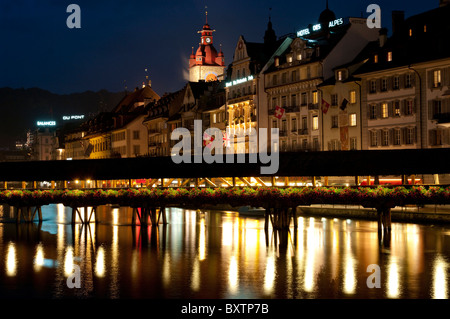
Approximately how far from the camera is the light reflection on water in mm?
28297

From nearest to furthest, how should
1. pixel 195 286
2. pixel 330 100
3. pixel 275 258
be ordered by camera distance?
1. pixel 195 286
2. pixel 275 258
3. pixel 330 100

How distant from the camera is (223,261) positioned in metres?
36.1

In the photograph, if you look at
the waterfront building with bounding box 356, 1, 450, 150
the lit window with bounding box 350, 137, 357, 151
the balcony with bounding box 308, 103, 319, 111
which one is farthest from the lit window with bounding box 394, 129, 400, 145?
→ the balcony with bounding box 308, 103, 319, 111

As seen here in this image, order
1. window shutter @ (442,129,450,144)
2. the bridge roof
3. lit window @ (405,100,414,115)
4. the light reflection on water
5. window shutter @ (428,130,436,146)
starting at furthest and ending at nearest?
1. lit window @ (405,100,414,115)
2. window shutter @ (428,130,436,146)
3. window shutter @ (442,129,450,144)
4. the bridge roof
5. the light reflection on water

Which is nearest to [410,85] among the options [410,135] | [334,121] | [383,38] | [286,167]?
[410,135]

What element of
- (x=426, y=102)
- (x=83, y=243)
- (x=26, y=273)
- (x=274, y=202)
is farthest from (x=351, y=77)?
(x=26, y=273)

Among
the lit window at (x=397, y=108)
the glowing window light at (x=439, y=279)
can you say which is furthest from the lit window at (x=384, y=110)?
the glowing window light at (x=439, y=279)

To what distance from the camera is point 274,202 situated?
44.4 meters

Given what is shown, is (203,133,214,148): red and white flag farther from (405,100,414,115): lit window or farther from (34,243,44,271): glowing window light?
(34,243,44,271): glowing window light

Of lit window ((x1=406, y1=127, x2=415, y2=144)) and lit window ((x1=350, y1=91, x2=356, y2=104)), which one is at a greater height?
lit window ((x1=350, y1=91, x2=356, y2=104))

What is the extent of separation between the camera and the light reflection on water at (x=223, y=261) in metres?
Answer: 28.3

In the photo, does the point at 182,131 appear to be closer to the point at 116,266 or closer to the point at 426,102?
the point at 426,102

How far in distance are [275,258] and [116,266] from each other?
293 inches

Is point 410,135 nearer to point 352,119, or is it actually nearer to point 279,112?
point 352,119
